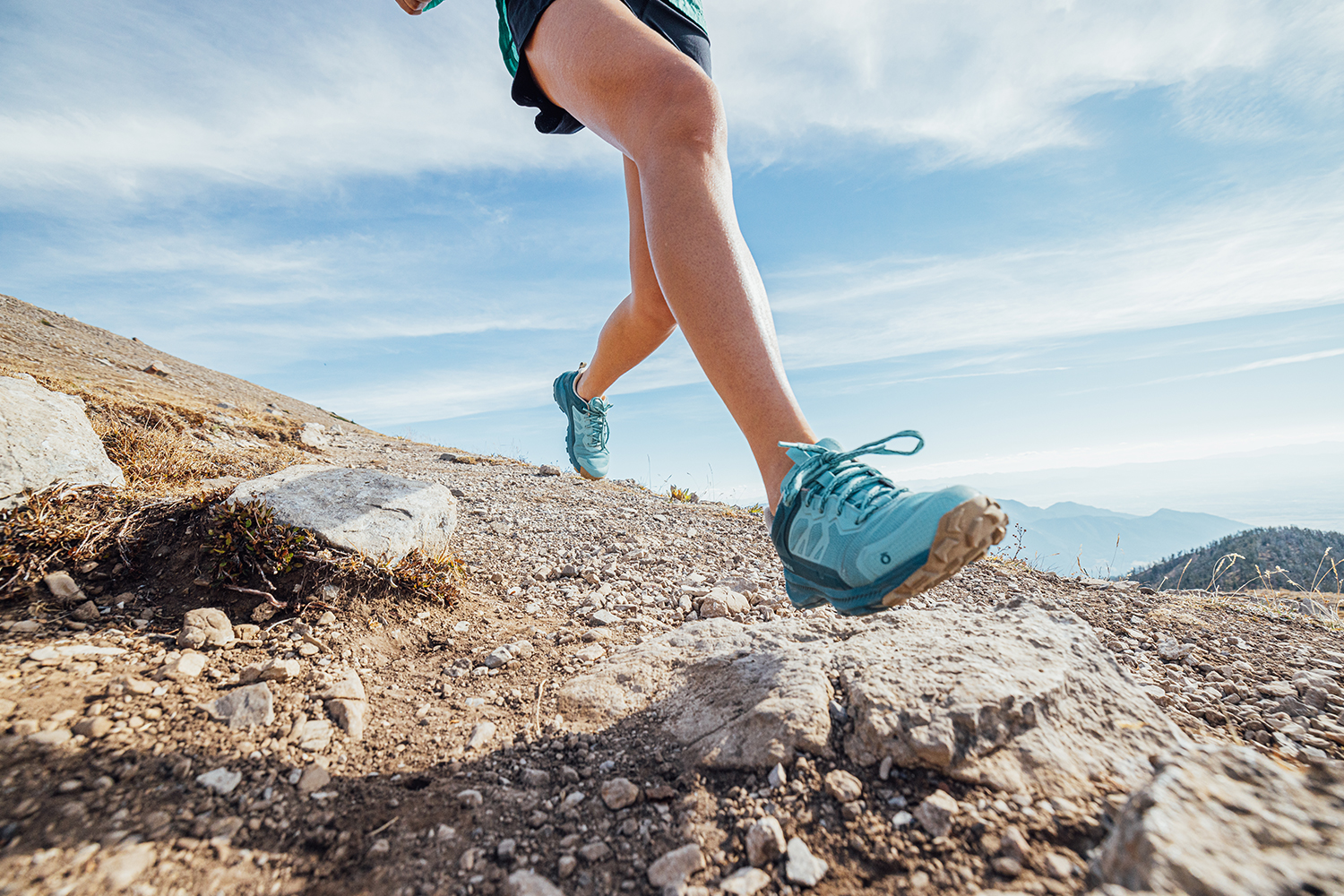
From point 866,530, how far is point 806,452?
25cm

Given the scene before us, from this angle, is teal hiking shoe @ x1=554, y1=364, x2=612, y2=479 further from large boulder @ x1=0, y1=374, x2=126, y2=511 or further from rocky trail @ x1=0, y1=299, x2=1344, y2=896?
large boulder @ x1=0, y1=374, x2=126, y2=511

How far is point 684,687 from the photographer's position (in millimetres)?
1806

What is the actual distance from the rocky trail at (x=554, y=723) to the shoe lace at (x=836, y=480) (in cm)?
47

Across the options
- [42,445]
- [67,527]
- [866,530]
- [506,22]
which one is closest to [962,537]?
[866,530]

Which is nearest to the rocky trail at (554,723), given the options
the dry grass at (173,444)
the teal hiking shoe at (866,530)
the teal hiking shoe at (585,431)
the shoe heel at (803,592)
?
the shoe heel at (803,592)

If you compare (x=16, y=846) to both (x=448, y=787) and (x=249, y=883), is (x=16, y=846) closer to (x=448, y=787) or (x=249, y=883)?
(x=249, y=883)

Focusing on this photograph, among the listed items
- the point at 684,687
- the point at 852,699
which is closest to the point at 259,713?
the point at 684,687

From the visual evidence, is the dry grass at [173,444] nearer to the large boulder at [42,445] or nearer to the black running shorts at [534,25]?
the large boulder at [42,445]

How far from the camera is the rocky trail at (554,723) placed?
109 cm

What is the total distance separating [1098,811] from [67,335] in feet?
68.3

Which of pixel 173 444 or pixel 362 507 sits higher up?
pixel 173 444

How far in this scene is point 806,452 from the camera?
156 cm

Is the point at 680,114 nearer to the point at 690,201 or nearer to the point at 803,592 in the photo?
the point at 690,201

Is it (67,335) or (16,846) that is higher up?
(67,335)
